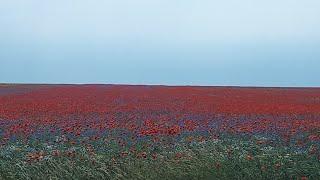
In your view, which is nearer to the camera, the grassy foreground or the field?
the grassy foreground

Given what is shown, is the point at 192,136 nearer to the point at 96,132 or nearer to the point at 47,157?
the point at 96,132

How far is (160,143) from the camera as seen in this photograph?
49.2 ft

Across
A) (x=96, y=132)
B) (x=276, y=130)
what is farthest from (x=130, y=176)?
(x=276, y=130)

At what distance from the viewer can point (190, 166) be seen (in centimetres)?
1118

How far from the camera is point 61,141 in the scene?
1556 centimetres

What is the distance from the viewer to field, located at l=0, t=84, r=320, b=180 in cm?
1103

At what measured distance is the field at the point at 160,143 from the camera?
434 inches

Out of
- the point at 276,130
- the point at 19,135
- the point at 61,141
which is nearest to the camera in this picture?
the point at 61,141

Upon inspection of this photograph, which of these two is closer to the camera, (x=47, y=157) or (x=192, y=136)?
(x=47, y=157)

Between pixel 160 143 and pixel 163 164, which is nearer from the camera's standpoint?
pixel 163 164

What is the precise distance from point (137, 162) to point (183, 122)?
30.2ft

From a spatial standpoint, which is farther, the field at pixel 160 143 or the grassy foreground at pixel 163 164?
the field at pixel 160 143

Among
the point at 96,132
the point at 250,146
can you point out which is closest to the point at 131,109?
the point at 96,132

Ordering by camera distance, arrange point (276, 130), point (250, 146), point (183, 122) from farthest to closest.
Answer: point (183, 122), point (276, 130), point (250, 146)
